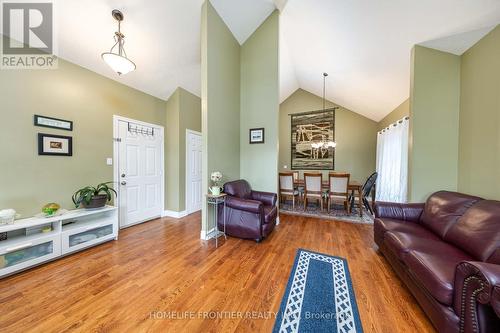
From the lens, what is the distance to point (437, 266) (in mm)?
1263

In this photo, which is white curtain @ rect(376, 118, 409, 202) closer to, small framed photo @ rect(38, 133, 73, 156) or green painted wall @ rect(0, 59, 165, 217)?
green painted wall @ rect(0, 59, 165, 217)

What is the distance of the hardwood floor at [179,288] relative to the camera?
1.31 meters

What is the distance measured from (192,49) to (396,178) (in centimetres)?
494

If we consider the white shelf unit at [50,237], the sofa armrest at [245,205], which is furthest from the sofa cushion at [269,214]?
the white shelf unit at [50,237]

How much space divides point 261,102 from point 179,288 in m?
3.18

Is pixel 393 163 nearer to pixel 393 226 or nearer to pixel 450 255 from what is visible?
pixel 393 226

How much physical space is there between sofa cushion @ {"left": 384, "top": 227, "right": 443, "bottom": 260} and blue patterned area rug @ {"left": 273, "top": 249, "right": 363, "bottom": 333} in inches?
21.1

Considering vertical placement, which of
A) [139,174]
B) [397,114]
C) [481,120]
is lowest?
[139,174]

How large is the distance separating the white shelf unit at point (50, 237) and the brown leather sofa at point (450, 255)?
361 cm

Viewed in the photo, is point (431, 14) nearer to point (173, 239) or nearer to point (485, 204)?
point (485, 204)

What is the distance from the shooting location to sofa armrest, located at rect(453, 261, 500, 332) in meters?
0.89

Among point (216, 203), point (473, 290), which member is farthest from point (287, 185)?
point (473, 290)

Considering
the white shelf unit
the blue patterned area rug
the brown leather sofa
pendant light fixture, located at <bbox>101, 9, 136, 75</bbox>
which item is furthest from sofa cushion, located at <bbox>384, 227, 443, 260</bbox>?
the white shelf unit

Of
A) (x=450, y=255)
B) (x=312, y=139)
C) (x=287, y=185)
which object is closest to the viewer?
(x=450, y=255)
